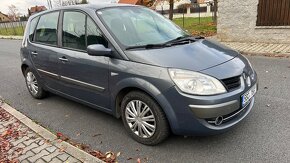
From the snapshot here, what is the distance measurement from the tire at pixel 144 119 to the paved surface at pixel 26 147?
815mm

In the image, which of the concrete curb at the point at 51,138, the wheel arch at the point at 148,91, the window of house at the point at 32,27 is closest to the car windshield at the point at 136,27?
the wheel arch at the point at 148,91

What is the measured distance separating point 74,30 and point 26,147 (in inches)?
70.3

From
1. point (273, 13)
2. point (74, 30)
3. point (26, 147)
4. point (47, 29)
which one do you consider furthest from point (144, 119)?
point (273, 13)

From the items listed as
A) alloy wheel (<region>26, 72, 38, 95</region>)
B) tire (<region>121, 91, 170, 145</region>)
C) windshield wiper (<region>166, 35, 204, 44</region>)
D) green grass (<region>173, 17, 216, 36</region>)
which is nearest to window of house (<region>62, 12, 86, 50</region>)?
tire (<region>121, 91, 170, 145</region>)

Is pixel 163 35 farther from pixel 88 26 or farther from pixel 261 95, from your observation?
pixel 261 95

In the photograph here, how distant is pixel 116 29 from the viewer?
362 cm

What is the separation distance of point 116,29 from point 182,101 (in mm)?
1411

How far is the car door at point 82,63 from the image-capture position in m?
3.64

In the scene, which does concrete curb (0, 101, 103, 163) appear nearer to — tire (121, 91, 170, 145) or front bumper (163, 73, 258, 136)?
tire (121, 91, 170, 145)

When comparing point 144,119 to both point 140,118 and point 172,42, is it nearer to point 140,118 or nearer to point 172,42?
point 140,118

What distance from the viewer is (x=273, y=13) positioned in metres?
9.27

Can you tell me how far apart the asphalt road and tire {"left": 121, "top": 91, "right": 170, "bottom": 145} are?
0.43ft

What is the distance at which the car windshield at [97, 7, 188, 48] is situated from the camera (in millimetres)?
3568

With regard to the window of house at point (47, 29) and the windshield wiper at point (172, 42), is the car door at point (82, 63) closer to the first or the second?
the window of house at point (47, 29)
